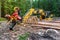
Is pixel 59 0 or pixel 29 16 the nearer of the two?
pixel 29 16

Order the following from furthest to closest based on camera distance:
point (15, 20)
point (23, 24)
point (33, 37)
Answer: point (23, 24), point (15, 20), point (33, 37)

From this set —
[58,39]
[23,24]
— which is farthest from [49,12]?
[58,39]

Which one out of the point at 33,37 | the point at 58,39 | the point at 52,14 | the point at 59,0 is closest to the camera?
the point at 33,37

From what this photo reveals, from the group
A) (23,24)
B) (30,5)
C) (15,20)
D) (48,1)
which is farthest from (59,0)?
(15,20)

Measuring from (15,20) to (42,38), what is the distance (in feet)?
8.02

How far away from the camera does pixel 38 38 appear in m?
6.51

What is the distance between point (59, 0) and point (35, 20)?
554 centimetres

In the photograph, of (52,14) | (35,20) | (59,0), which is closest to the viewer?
(35,20)

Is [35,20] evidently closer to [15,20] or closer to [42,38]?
[15,20]

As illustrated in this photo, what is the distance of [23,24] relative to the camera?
435 inches

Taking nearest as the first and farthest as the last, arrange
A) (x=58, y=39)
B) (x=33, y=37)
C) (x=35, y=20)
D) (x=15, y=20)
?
(x=33, y=37) < (x=58, y=39) < (x=15, y=20) < (x=35, y=20)

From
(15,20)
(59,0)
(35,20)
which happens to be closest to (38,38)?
(15,20)

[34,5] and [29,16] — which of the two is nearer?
[29,16]

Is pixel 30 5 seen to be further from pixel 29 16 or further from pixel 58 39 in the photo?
pixel 58 39
